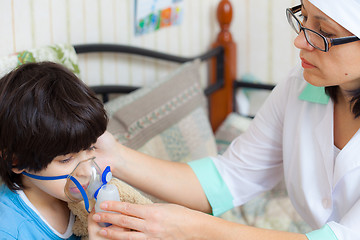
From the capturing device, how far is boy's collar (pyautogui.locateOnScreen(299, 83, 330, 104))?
54.7 inches

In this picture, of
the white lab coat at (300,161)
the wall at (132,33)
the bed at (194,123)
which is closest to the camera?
the white lab coat at (300,161)

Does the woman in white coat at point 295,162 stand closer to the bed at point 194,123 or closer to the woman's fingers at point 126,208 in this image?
the woman's fingers at point 126,208

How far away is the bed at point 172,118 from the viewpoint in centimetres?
165

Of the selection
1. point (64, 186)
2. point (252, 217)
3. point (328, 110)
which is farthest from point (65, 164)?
point (252, 217)

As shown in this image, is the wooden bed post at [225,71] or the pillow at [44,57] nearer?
the pillow at [44,57]

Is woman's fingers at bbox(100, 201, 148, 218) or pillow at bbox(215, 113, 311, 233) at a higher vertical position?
woman's fingers at bbox(100, 201, 148, 218)

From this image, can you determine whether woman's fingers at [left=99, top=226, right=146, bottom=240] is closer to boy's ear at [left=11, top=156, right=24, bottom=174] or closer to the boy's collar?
boy's ear at [left=11, top=156, right=24, bottom=174]

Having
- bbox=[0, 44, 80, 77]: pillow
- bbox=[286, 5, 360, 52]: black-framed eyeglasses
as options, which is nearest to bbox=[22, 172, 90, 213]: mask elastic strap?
bbox=[0, 44, 80, 77]: pillow

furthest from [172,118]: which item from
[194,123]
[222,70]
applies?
[222,70]

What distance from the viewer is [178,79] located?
6.37ft

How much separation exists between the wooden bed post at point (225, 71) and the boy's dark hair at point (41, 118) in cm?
145

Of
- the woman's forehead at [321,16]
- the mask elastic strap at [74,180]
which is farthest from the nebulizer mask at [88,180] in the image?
the woman's forehead at [321,16]

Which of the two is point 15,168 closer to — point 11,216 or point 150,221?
point 11,216

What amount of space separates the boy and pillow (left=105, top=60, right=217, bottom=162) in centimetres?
48
